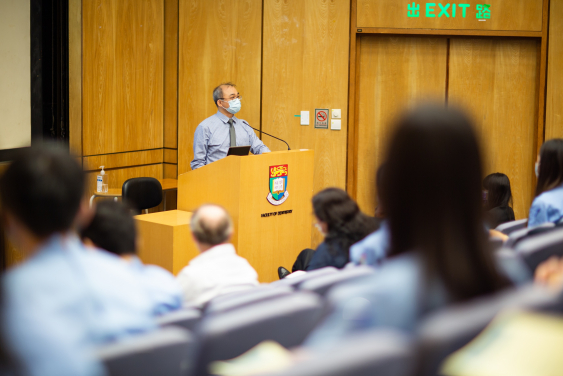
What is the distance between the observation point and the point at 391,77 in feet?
20.6

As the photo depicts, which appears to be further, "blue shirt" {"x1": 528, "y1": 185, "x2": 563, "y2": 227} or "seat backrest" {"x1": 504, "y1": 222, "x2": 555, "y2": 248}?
"blue shirt" {"x1": 528, "y1": 185, "x2": 563, "y2": 227}

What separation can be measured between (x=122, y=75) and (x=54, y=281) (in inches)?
201

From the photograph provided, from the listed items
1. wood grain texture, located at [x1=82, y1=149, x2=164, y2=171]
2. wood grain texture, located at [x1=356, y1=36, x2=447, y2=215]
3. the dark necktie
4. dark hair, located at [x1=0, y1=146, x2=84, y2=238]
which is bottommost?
wood grain texture, located at [x1=82, y1=149, x2=164, y2=171]

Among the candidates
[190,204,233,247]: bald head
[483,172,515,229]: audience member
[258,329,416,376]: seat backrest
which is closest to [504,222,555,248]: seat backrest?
[483,172,515,229]: audience member

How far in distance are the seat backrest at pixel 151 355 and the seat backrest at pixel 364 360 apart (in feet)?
1.44

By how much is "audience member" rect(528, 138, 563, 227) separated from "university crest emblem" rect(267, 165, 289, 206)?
1.94 metres

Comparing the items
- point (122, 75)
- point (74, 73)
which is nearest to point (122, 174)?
point (122, 75)

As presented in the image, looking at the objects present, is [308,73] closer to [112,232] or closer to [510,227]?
[510,227]

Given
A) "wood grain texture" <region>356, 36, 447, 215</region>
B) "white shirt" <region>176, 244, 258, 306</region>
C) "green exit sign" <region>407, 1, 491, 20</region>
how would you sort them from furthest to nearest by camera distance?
"wood grain texture" <region>356, 36, 447, 215</region>, "green exit sign" <region>407, 1, 491, 20</region>, "white shirt" <region>176, 244, 258, 306</region>

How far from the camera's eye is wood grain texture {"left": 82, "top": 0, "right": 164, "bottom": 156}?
5704 millimetres

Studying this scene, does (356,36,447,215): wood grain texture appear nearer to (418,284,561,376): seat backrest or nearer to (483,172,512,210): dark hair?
(483,172,512,210): dark hair

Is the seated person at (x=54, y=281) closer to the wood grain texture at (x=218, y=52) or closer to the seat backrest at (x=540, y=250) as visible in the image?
the seat backrest at (x=540, y=250)

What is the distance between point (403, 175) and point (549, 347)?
0.40m

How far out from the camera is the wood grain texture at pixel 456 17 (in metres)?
5.91
